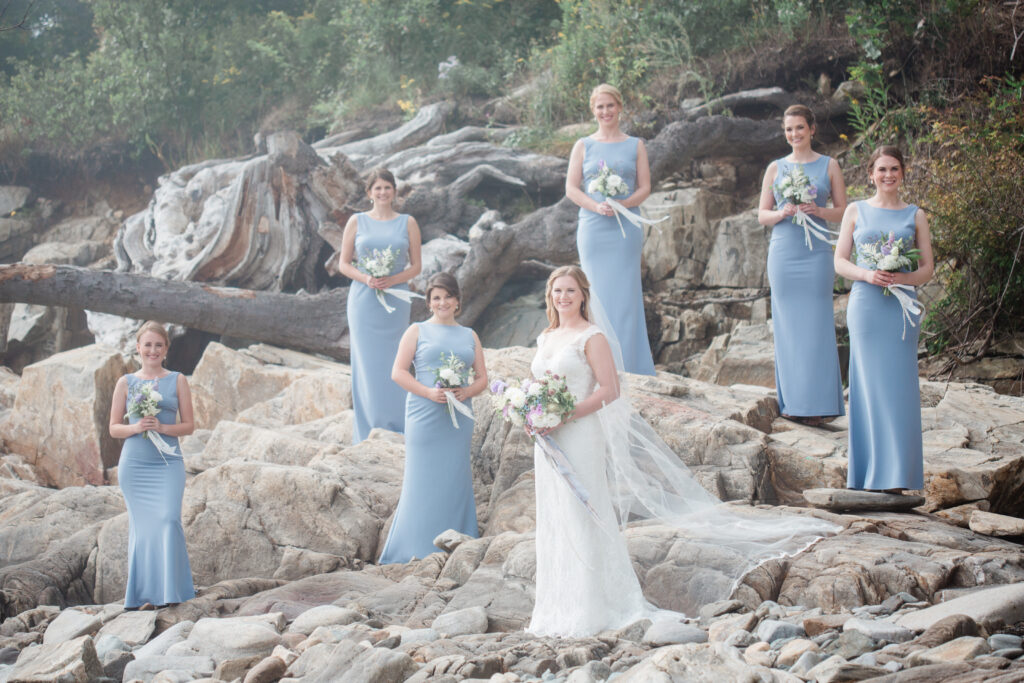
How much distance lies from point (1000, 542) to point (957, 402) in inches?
112

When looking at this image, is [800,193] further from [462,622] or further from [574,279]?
[462,622]

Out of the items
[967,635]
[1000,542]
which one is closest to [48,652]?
[967,635]

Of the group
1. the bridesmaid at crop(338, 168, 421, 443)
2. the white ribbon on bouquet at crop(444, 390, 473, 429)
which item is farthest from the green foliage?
the white ribbon on bouquet at crop(444, 390, 473, 429)

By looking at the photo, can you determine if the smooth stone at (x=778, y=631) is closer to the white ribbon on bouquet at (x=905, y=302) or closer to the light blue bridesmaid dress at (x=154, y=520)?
the white ribbon on bouquet at (x=905, y=302)

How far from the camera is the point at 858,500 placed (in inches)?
253

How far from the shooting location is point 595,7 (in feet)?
58.4

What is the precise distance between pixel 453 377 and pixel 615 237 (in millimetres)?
2357

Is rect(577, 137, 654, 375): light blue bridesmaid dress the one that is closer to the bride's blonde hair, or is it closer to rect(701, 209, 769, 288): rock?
the bride's blonde hair

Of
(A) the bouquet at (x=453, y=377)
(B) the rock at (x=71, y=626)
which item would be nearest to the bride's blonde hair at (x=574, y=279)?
(A) the bouquet at (x=453, y=377)

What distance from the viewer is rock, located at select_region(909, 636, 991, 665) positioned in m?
3.93

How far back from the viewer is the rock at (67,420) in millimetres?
11695

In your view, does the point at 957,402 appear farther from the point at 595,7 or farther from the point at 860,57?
the point at 595,7

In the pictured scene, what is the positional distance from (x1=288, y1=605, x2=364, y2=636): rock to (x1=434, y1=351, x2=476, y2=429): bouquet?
179cm

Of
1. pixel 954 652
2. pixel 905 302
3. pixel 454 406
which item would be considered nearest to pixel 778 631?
pixel 954 652
